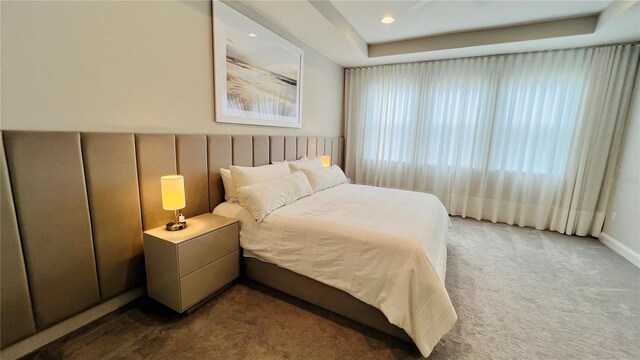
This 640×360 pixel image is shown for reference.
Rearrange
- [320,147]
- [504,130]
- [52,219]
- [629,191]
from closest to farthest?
1. [52,219]
2. [629,191]
3. [504,130]
4. [320,147]

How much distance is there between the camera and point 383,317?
1.62 m

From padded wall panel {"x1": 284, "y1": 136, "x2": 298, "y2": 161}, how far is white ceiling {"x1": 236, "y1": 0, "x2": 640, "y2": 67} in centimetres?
127

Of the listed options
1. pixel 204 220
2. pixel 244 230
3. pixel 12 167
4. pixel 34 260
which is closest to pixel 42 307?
pixel 34 260

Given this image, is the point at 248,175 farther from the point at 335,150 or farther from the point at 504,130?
Answer: the point at 504,130

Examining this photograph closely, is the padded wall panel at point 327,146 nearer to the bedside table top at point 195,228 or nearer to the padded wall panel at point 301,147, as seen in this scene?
the padded wall panel at point 301,147

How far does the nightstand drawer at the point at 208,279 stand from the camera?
169 centimetres

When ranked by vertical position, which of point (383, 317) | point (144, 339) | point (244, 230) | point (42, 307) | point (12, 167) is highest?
point (12, 167)

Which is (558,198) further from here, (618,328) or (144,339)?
(144,339)

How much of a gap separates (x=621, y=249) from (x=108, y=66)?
16.9ft

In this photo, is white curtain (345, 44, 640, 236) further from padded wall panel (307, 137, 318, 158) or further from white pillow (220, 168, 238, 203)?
white pillow (220, 168, 238, 203)

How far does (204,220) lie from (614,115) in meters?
4.77

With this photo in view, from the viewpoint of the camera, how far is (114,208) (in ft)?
5.42

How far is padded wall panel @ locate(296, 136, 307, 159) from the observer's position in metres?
3.49

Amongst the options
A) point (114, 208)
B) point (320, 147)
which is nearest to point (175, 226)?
point (114, 208)
